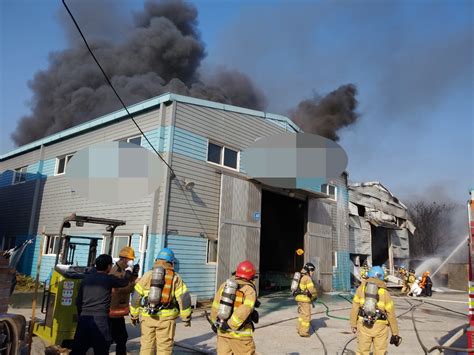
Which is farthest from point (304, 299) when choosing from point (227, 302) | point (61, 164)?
point (61, 164)

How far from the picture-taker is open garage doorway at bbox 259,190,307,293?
1942cm

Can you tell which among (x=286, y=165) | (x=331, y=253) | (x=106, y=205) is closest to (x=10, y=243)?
(x=106, y=205)

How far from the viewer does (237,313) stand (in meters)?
4.09

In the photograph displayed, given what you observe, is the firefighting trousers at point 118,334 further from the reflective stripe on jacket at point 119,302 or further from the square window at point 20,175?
the square window at point 20,175

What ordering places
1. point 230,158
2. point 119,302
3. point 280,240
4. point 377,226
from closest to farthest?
point 119,302
point 230,158
point 280,240
point 377,226

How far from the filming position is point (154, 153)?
12016mm

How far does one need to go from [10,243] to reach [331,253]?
15.9 meters

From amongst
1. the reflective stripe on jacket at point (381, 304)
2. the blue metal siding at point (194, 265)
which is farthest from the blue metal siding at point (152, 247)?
the reflective stripe on jacket at point (381, 304)

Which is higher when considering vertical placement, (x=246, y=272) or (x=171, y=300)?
(x=246, y=272)

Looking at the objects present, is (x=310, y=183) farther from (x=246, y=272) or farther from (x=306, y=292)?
(x=246, y=272)

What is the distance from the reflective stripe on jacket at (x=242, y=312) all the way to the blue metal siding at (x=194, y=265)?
24.5ft

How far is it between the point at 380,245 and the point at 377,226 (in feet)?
14.6

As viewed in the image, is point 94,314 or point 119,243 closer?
point 94,314

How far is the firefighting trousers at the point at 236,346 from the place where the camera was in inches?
165
